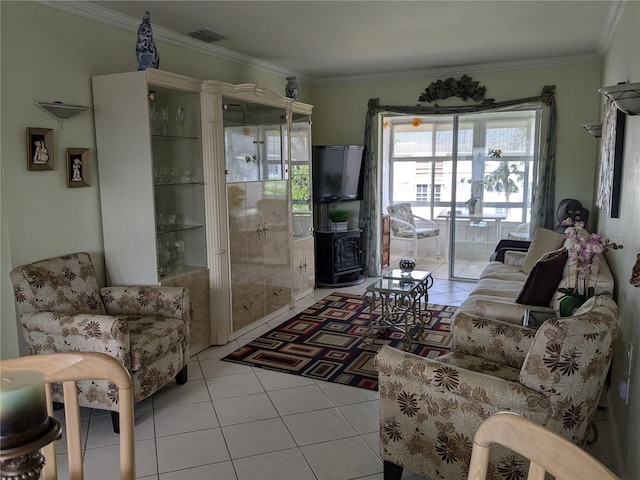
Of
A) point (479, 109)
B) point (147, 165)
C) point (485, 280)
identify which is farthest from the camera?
point (479, 109)

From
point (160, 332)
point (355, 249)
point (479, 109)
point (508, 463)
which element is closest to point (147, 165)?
point (160, 332)

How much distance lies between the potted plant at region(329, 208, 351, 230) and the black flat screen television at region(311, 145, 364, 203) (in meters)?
0.17

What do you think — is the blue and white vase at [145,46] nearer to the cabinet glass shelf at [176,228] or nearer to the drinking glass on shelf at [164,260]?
the cabinet glass shelf at [176,228]

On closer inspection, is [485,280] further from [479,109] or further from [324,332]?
[479,109]

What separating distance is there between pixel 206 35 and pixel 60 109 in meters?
1.53

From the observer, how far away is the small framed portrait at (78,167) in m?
3.40

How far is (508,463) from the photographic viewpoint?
6.59 feet

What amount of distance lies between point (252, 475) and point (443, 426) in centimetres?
102

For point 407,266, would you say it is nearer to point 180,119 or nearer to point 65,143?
point 180,119

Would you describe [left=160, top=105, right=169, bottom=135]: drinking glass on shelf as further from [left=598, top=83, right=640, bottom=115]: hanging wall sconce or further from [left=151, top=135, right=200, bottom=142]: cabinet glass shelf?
[left=598, top=83, right=640, bottom=115]: hanging wall sconce

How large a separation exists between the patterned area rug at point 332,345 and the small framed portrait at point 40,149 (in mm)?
1964

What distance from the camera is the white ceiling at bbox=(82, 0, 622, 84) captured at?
3.56m

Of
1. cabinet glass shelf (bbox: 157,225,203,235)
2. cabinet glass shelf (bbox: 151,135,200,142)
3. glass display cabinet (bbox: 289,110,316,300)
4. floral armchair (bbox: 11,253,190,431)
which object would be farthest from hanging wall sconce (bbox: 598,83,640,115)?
glass display cabinet (bbox: 289,110,316,300)

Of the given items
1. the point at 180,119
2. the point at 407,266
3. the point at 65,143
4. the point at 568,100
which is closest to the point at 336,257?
the point at 407,266
